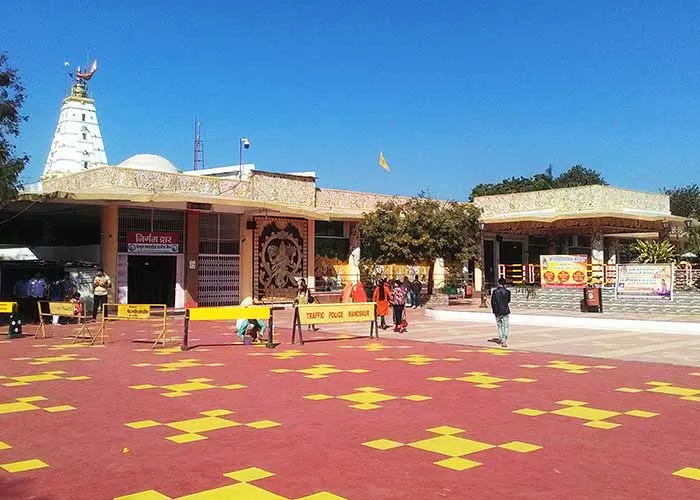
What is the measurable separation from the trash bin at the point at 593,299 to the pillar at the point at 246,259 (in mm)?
14933

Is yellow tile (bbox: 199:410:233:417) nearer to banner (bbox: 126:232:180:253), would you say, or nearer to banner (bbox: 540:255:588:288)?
banner (bbox: 126:232:180:253)

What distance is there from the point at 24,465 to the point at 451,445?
390cm

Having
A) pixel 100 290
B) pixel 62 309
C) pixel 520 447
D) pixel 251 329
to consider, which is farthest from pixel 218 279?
pixel 520 447

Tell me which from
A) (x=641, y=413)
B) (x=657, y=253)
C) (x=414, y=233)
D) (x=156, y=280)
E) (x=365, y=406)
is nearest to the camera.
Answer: (x=641, y=413)

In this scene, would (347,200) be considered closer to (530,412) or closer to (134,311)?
(134,311)

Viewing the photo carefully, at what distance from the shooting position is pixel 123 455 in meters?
6.31

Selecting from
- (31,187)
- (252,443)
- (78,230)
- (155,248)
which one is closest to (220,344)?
(252,443)

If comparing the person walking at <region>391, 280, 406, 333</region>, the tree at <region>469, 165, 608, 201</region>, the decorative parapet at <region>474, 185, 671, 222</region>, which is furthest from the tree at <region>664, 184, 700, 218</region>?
the person walking at <region>391, 280, 406, 333</region>

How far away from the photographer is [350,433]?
286 inches

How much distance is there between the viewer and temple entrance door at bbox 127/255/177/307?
29516 millimetres

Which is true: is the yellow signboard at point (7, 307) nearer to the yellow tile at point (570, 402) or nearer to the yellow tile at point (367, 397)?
the yellow tile at point (367, 397)

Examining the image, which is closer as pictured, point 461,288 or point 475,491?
point 475,491

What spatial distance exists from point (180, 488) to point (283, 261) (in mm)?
28796

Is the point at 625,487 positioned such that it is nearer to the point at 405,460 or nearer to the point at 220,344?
the point at 405,460
